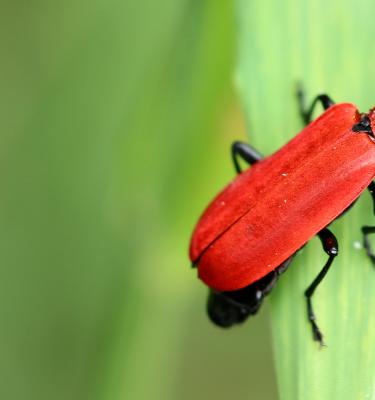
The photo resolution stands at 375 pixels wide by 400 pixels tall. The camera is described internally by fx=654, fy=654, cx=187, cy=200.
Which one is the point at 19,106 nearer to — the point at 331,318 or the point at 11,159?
the point at 11,159

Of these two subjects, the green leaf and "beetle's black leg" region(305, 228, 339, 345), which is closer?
the green leaf

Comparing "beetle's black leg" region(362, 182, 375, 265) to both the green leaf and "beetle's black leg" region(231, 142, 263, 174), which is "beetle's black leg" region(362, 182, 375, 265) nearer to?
the green leaf

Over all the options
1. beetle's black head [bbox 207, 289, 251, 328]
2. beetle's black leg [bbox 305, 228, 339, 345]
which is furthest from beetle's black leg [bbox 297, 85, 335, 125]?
beetle's black head [bbox 207, 289, 251, 328]

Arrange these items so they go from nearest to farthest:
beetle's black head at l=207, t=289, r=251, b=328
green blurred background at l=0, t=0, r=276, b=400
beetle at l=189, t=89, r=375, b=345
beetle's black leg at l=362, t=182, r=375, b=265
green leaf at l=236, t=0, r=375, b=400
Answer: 1. green leaf at l=236, t=0, r=375, b=400
2. beetle's black leg at l=362, t=182, r=375, b=265
3. beetle at l=189, t=89, r=375, b=345
4. beetle's black head at l=207, t=289, r=251, b=328
5. green blurred background at l=0, t=0, r=276, b=400

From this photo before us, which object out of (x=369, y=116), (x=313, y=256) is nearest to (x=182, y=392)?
(x=313, y=256)

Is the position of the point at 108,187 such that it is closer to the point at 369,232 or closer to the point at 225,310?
the point at 225,310

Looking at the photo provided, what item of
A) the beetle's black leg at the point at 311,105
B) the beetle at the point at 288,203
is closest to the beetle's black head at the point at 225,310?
the beetle at the point at 288,203

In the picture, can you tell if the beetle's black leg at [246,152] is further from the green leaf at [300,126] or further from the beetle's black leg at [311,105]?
the beetle's black leg at [311,105]
